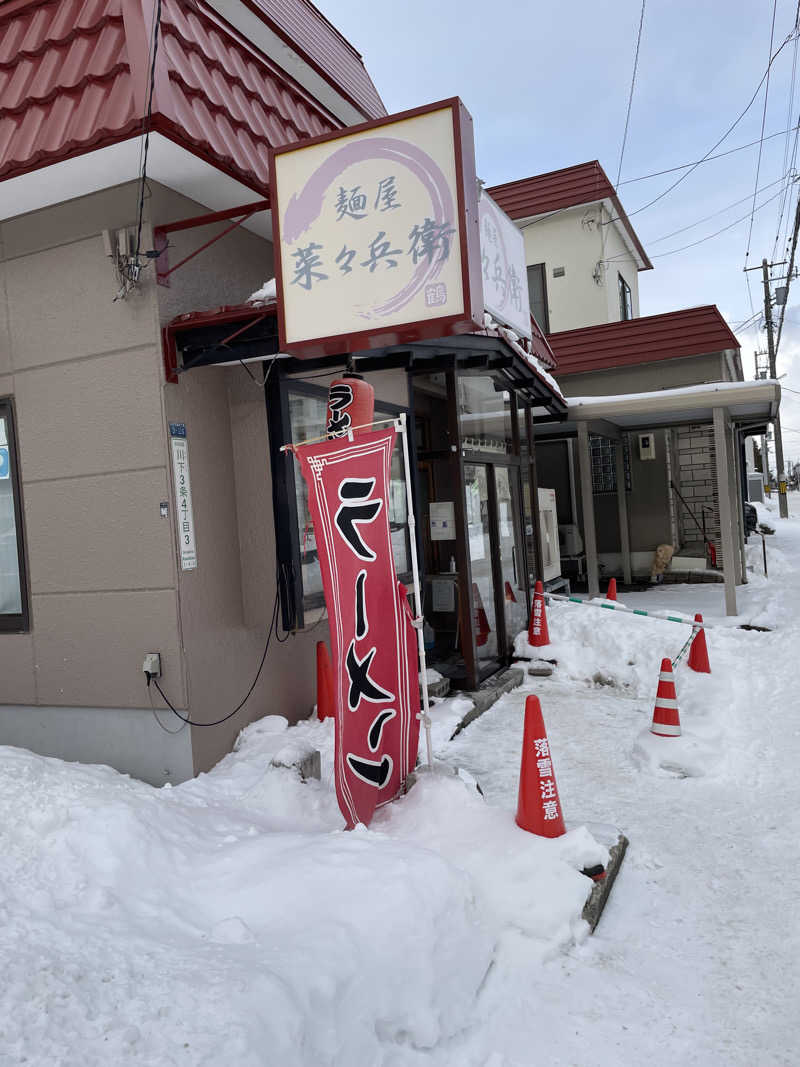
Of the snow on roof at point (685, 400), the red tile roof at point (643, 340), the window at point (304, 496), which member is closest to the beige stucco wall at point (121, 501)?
the window at point (304, 496)

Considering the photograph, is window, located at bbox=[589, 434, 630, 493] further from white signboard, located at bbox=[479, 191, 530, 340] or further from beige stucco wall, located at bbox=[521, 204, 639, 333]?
white signboard, located at bbox=[479, 191, 530, 340]

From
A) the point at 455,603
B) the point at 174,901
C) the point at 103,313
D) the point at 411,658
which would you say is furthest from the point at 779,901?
the point at 103,313

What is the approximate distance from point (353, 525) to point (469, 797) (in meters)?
A: 1.60

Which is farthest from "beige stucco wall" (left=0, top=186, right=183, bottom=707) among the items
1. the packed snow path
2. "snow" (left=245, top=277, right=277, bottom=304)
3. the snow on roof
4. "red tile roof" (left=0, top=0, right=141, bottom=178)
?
the snow on roof

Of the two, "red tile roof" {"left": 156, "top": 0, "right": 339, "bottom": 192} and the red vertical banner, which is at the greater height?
"red tile roof" {"left": 156, "top": 0, "right": 339, "bottom": 192}

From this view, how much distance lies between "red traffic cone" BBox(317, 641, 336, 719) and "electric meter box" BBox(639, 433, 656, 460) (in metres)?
9.51

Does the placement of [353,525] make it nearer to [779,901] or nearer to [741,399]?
[779,901]

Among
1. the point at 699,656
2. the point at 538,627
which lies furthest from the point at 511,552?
the point at 699,656

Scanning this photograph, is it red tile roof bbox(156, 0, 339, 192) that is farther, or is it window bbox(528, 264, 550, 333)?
window bbox(528, 264, 550, 333)

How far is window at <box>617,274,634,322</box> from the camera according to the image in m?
16.9

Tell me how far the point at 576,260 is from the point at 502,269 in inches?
364

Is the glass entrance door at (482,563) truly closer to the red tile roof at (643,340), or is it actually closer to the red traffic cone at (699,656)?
the red traffic cone at (699,656)

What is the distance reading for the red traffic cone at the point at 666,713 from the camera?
575cm

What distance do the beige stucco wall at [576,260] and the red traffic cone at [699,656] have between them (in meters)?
9.52
